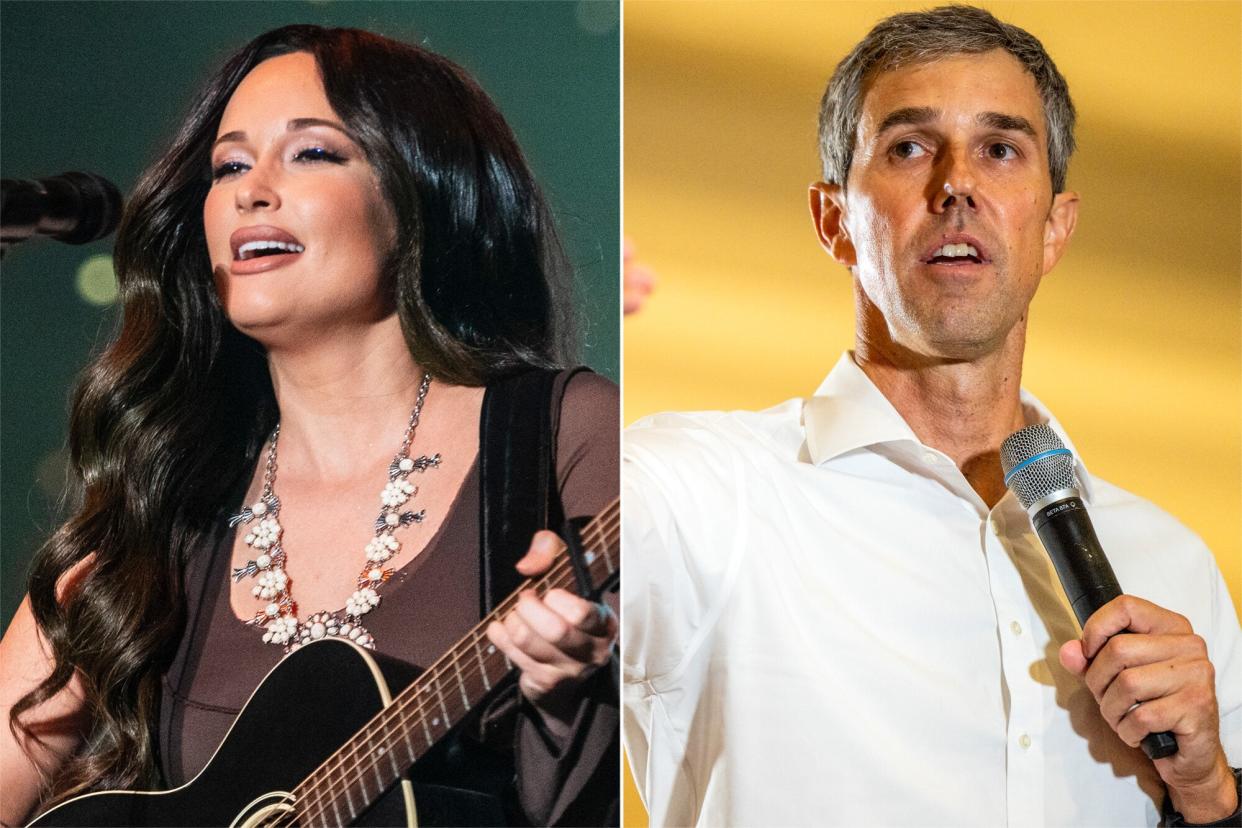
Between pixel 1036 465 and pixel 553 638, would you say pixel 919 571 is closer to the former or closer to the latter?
pixel 1036 465

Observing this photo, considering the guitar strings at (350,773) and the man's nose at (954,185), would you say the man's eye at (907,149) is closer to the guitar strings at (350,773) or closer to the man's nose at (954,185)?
the man's nose at (954,185)

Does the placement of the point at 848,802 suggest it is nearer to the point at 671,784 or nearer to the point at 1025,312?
the point at 671,784

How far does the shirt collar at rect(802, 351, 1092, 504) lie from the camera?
164cm

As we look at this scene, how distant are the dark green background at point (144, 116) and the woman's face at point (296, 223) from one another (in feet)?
0.38

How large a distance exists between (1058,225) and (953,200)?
0.21m

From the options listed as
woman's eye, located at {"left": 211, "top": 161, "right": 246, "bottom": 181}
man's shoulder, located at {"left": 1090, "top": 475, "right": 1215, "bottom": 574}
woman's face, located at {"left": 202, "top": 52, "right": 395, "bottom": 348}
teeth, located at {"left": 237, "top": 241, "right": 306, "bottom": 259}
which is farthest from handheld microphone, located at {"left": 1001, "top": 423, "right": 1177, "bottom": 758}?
woman's eye, located at {"left": 211, "top": 161, "right": 246, "bottom": 181}

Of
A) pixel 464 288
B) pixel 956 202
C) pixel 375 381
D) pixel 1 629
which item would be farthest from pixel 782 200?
pixel 1 629

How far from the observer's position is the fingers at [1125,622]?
4.72 feet

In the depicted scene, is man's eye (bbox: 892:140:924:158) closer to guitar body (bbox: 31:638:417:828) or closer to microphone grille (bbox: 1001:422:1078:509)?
microphone grille (bbox: 1001:422:1078:509)

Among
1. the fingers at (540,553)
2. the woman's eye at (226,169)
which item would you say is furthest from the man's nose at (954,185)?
the woman's eye at (226,169)

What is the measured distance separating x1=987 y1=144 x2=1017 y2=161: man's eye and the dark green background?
1.50 feet

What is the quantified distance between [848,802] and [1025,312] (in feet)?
2.13

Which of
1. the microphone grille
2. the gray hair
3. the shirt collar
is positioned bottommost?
the microphone grille

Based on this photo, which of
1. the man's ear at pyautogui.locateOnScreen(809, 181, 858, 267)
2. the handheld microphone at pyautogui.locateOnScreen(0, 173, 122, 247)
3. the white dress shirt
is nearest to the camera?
the white dress shirt
